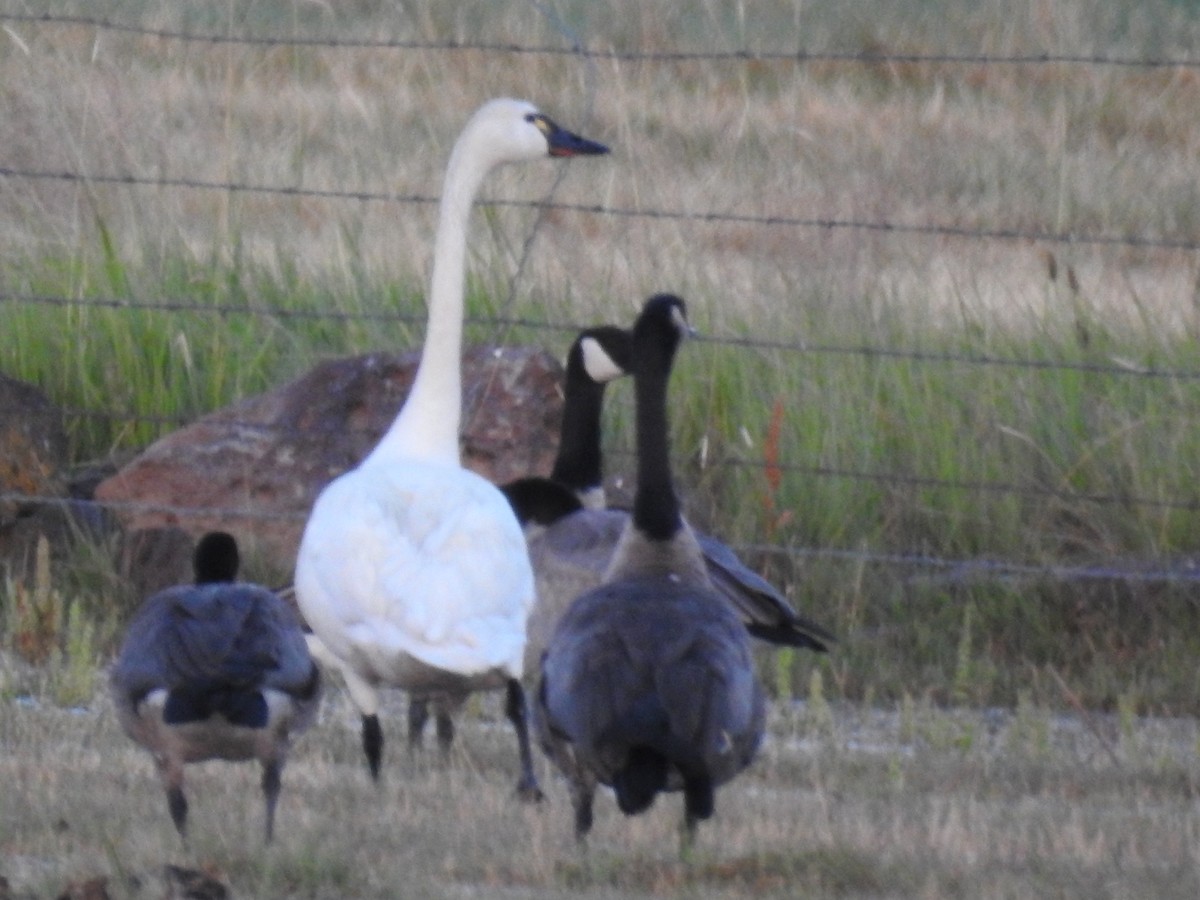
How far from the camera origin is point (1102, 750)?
6551 millimetres

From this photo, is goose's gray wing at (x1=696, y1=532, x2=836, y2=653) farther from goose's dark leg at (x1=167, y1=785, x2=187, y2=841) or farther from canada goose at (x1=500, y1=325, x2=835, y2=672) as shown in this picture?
goose's dark leg at (x1=167, y1=785, x2=187, y2=841)

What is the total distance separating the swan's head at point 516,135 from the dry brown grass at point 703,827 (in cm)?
171

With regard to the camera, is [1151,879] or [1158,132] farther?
[1158,132]

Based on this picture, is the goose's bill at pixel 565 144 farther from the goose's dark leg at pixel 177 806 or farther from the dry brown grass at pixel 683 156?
the goose's dark leg at pixel 177 806

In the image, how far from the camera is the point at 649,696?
14.7 feet

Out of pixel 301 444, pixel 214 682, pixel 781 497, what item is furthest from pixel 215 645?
pixel 781 497

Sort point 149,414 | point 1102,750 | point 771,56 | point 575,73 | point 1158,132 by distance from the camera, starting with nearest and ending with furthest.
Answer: point 1102,750 → point 771,56 → point 149,414 → point 575,73 → point 1158,132

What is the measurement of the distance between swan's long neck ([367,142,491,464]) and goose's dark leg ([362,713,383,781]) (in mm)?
840

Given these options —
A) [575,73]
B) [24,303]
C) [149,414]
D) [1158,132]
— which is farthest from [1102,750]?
[1158,132]

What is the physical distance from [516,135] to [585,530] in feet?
4.05

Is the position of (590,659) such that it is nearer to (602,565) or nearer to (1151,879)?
(1151,879)

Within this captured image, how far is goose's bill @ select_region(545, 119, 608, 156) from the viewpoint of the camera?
23.8 ft

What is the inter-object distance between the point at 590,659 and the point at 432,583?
107 centimetres

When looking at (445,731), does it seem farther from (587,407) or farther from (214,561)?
(587,407)
